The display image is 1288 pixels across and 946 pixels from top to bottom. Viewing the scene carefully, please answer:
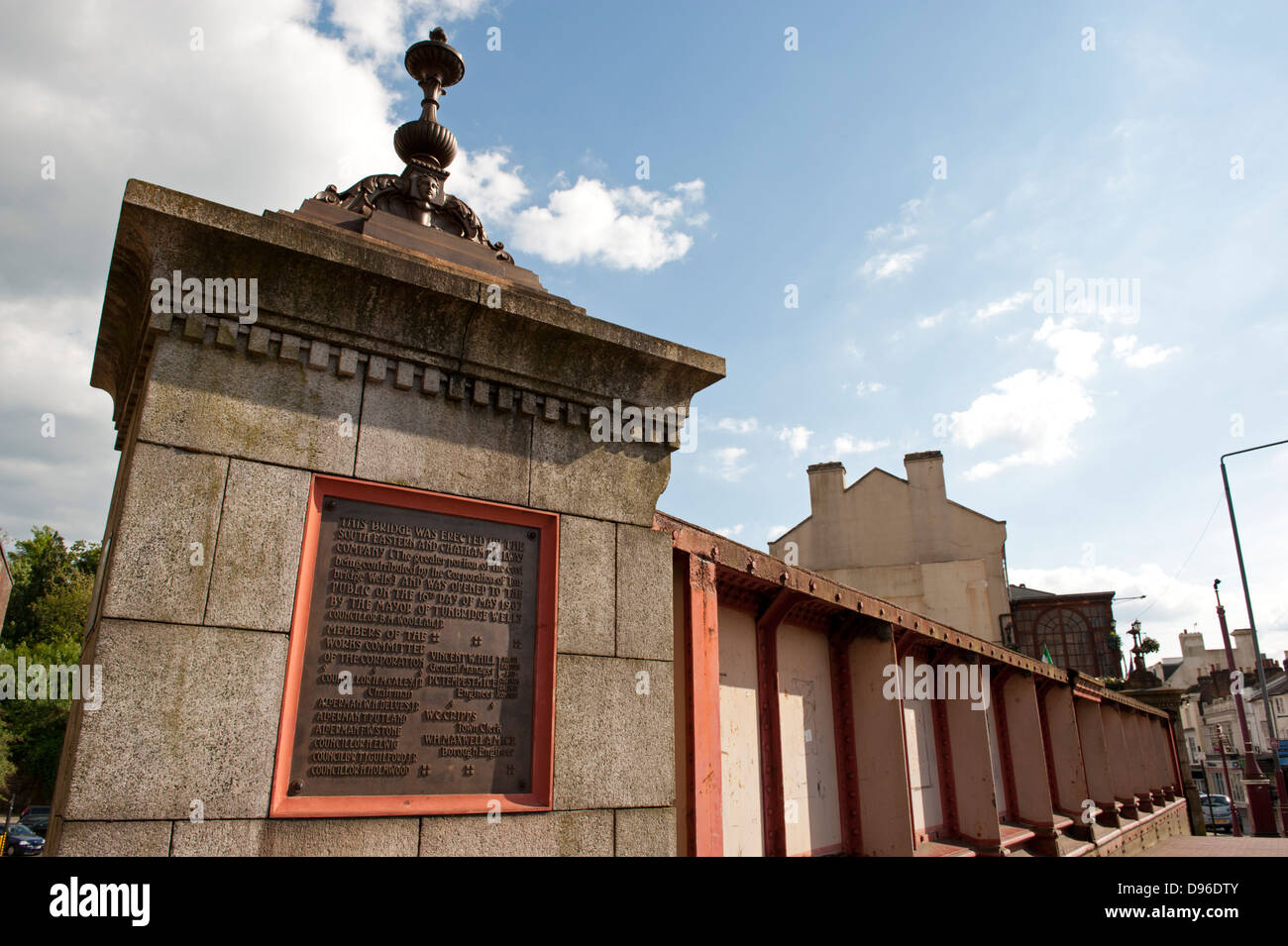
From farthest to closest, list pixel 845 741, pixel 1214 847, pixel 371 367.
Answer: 1. pixel 1214 847
2. pixel 845 741
3. pixel 371 367

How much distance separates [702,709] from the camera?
21.5 feet

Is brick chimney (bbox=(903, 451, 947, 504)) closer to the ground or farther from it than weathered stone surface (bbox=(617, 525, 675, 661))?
farther from it

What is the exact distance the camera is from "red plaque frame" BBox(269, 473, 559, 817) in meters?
4.35

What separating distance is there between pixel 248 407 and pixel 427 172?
264 cm

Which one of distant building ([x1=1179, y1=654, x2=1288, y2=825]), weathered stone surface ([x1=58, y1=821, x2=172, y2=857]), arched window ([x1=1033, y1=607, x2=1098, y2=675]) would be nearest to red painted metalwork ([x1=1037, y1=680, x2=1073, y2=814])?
weathered stone surface ([x1=58, y1=821, x2=172, y2=857])

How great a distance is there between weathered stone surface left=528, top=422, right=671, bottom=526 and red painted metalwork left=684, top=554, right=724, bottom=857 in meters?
1.10

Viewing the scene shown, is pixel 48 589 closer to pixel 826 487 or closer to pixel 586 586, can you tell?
pixel 826 487

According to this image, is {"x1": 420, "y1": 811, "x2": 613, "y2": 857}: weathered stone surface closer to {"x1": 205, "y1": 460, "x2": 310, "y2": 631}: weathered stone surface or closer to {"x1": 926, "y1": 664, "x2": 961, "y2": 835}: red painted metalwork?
{"x1": 205, "y1": 460, "x2": 310, "y2": 631}: weathered stone surface

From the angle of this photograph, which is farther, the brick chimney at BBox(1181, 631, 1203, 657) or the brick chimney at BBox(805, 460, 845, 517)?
the brick chimney at BBox(1181, 631, 1203, 657)

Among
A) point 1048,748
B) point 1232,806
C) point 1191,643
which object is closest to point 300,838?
point 1048,748

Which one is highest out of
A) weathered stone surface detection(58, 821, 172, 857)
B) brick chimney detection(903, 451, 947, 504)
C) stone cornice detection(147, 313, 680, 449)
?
brick chimney detection(903, 451, 947, 504)

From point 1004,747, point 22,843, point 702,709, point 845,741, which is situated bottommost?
point 22,843

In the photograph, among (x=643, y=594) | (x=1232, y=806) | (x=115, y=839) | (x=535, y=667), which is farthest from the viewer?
(x=1232, y=806)

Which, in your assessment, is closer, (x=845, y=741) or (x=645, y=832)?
(x=645, y=832)
